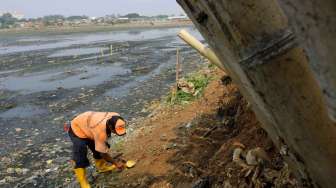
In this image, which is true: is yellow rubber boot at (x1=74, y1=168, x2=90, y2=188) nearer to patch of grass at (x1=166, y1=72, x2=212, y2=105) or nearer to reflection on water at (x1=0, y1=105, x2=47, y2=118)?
patch of grass at (x1=166, y1=72, x2=212, y2=105)

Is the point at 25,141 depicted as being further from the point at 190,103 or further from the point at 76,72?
the point at 76,72

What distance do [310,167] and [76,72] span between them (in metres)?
24.7

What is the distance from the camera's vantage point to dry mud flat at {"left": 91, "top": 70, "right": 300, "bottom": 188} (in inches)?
166

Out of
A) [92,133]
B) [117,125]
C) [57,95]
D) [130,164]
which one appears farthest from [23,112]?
[117,125]

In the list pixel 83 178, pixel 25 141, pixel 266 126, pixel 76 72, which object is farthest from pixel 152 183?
pixel 76 72

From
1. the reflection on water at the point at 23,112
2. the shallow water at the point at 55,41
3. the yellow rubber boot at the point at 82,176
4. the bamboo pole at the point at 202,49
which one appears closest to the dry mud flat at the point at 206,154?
the yellow rubber boot at the point at 82,176

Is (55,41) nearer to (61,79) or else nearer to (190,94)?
(61,79)

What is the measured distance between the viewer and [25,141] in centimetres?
1180

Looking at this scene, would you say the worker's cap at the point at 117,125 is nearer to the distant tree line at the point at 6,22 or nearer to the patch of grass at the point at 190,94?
the patch of grass at the point at 190,94

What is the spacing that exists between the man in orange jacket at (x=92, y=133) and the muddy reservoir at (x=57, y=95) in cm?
205

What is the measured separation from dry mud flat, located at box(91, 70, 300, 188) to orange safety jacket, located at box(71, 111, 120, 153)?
32.3 inches

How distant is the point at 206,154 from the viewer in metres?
5.87

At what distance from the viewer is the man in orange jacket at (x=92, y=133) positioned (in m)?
6.18

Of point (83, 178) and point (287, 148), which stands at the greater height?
point (287, 148)
